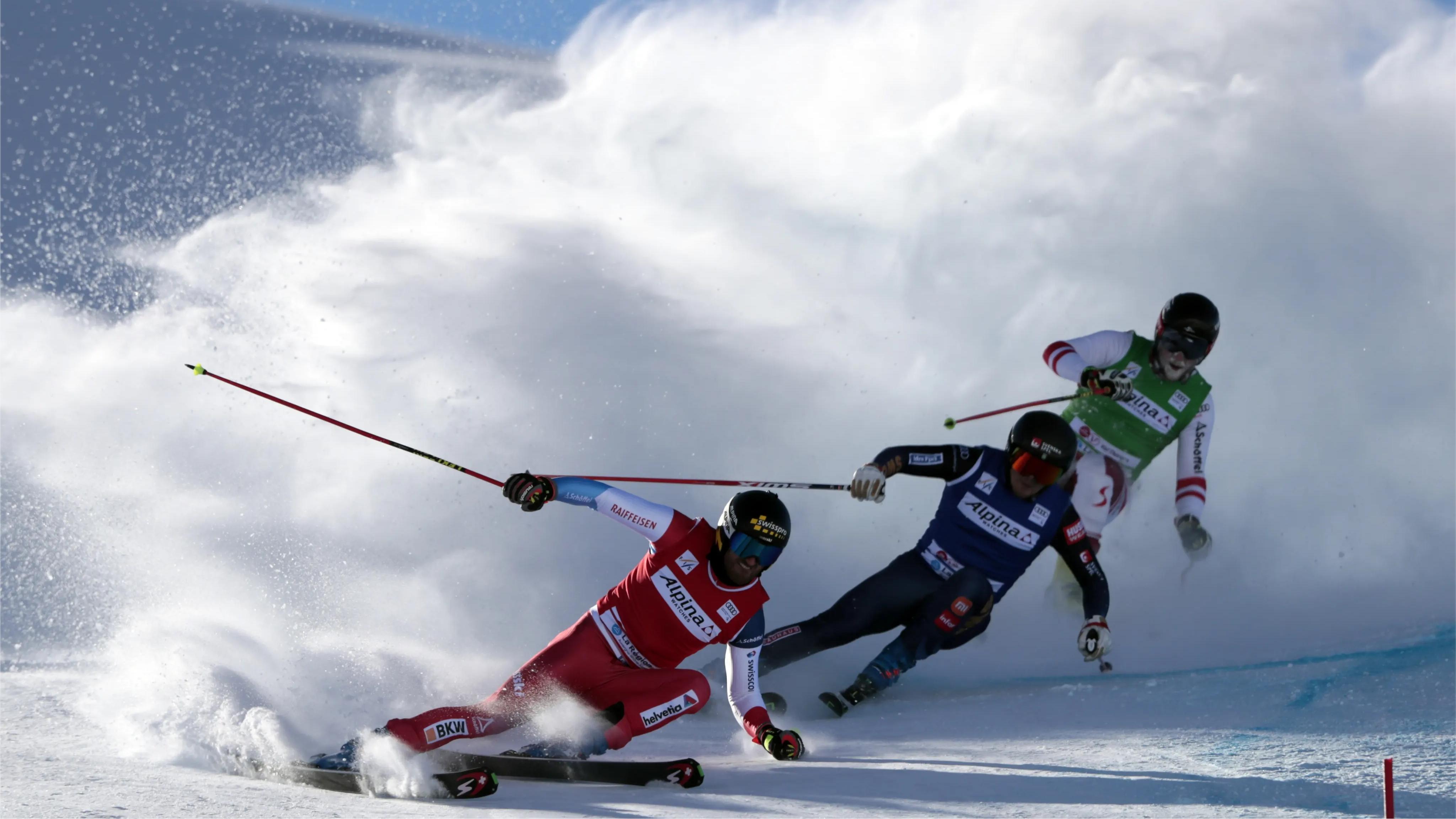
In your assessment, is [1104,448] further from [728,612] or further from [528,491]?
[528,491]

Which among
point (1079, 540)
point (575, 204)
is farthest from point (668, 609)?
point (575, 204)

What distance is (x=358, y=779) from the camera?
137 inches

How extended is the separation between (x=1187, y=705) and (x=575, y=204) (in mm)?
7283

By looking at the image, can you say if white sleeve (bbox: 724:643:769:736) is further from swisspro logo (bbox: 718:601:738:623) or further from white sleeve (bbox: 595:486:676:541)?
white sleeve (bbox: 595:486:676:541)

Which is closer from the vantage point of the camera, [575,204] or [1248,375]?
[1248,375]

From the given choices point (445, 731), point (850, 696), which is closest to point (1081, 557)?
point (850, 696)

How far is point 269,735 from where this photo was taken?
12.5 ft

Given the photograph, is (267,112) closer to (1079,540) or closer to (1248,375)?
(1248,375)

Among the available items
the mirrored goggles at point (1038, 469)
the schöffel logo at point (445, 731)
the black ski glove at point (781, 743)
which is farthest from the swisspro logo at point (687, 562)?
the mirrored goggles at point (1038, 469)

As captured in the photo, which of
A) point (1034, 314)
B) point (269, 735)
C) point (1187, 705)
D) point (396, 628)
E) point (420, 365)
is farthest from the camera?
point (1034, 314)

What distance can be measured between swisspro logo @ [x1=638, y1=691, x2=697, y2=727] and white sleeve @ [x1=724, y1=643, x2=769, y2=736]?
16 centimetres

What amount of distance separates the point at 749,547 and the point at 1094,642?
1.41 metres

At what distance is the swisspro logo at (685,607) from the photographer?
160 inches

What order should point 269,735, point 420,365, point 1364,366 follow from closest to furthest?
1. point 269,735
2. point 420,365
3. point 1364,366
